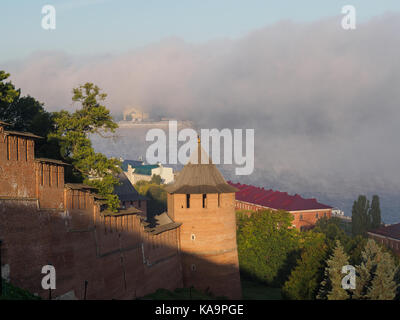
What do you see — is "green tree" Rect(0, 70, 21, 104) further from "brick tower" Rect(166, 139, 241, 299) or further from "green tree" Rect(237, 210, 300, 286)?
"green tree" Rect(237, 210, 300, 286)

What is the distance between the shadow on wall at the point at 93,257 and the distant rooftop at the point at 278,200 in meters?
47.5

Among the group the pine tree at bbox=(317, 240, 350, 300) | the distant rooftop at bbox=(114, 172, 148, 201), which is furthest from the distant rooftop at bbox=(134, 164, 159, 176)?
the pine tree at bbox=(317, 240, 350, 300)

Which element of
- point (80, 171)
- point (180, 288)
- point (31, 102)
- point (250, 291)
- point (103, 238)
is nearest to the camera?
point (103, 238)

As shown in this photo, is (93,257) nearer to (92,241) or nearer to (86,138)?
(92,241)

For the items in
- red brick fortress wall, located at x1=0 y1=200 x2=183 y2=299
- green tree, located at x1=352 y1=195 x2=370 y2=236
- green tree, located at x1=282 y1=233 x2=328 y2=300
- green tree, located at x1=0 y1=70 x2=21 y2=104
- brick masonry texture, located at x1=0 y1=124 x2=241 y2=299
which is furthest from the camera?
green tree, located at x1=352 y1=195 x2=370 y2=236

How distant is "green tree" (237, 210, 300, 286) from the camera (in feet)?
162

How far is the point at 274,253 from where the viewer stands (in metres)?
50.3

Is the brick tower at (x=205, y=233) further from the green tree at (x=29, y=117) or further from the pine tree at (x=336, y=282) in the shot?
the green tree at (x=29, y=117)

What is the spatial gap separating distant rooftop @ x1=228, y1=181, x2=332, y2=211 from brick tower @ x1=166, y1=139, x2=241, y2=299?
4521 centimetres

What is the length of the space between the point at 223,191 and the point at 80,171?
12.3m

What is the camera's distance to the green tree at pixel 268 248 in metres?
49.2

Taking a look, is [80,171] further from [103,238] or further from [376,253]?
[376,253]
